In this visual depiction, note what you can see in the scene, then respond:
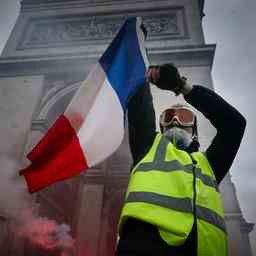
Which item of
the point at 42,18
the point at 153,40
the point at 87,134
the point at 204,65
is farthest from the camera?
the point at 42,18

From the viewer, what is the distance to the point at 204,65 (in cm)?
755

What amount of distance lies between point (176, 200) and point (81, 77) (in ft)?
23.0

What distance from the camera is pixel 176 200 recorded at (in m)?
1.38

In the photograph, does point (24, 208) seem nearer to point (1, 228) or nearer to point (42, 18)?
point (1, 228)

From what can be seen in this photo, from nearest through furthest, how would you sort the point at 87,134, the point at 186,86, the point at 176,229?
the point at 176,229 → the point at 186,86 → the point at 87,134

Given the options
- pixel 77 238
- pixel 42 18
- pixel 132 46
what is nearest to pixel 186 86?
pixel 132 46

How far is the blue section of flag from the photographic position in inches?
85.9

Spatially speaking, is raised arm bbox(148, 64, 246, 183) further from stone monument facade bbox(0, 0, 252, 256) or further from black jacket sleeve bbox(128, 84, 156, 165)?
stone monument facade bbox(0, 0, 252, 256)

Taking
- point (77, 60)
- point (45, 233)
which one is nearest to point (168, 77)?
point (45, 233)

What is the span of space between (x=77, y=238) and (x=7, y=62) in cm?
576

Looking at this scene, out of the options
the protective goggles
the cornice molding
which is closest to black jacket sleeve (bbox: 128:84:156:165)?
the protective goggles

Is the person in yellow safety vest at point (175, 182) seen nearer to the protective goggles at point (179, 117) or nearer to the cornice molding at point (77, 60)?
the protective goggles at point (179, 117)

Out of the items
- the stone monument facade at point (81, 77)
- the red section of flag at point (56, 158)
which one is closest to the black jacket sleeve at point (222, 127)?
the red section of flag at point (56, 158)

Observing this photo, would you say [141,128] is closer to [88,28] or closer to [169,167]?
[169,167]
